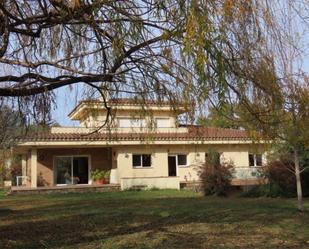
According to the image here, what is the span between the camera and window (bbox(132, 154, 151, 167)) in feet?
114

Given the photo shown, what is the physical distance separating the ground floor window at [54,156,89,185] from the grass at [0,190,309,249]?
53.2 feet

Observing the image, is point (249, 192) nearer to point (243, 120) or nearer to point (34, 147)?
point (34, 147)

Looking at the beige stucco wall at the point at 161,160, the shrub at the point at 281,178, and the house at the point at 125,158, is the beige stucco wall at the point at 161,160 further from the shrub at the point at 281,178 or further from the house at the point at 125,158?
the shrub at the point at 281,178

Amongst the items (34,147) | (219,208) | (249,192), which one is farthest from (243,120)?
(34,147)

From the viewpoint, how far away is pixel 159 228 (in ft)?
40.8

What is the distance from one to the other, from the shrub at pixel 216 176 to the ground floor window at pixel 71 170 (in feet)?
36.6

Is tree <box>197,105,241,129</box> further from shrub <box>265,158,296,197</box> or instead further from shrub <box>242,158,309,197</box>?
shrub <box>265,158,296,197</box>

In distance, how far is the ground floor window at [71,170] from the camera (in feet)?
112

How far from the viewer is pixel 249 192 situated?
24.8 meters

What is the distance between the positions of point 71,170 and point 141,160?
4725 mm

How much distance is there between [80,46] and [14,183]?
33.7 metres

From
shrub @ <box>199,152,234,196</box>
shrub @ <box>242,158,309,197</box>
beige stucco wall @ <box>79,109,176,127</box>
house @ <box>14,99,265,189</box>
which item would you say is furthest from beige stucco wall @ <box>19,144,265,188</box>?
beige stucco wall @ <box>79,109,176,127</box>

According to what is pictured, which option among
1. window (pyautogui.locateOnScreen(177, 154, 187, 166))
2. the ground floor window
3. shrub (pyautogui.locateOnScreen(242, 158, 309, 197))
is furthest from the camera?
window (pyautogui.locateOnScreen(177, 154, 187, 166))

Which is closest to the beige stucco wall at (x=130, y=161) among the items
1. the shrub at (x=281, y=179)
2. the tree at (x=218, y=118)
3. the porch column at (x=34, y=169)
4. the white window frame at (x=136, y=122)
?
the porch column at (x=34, y=169)
